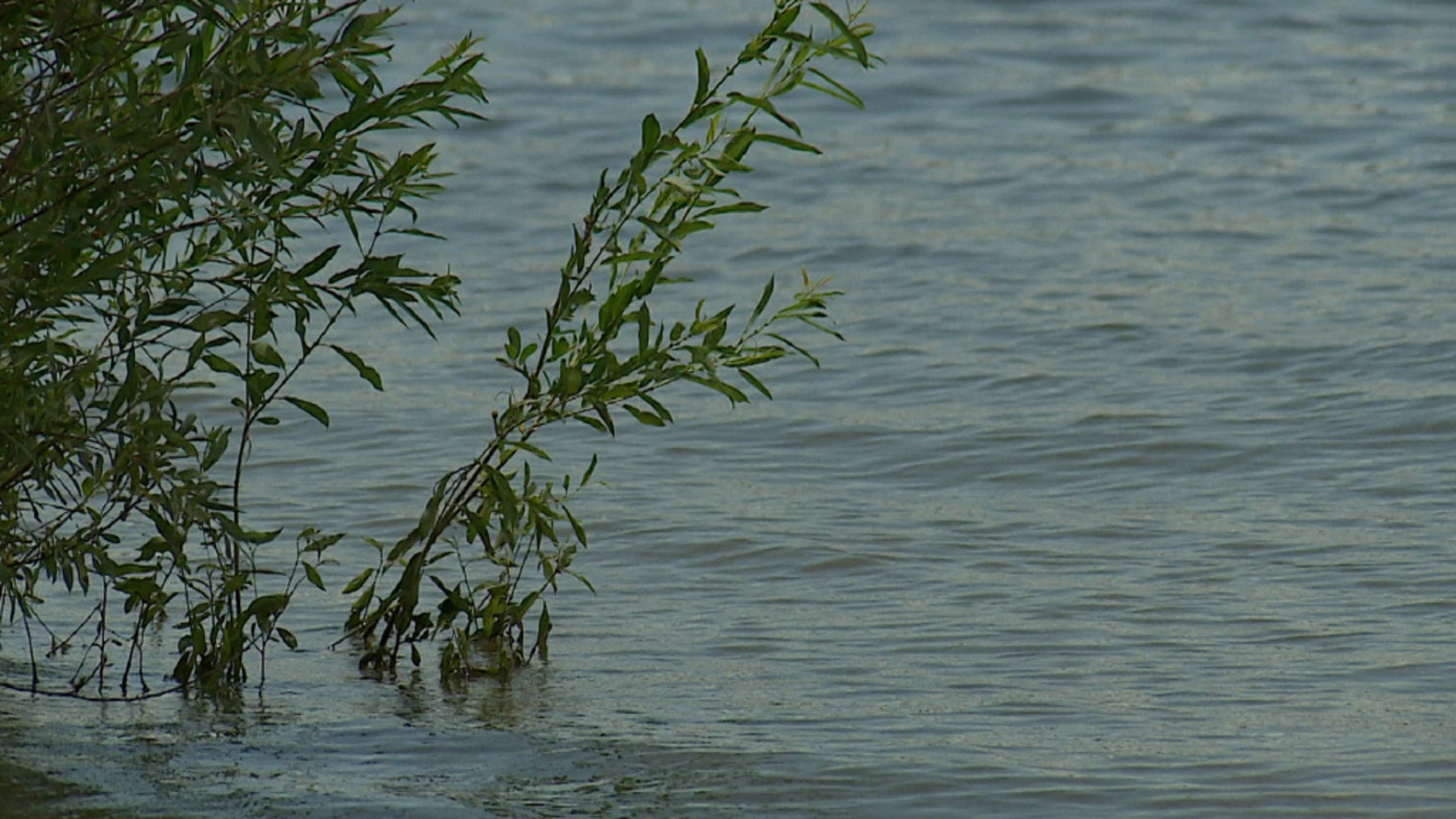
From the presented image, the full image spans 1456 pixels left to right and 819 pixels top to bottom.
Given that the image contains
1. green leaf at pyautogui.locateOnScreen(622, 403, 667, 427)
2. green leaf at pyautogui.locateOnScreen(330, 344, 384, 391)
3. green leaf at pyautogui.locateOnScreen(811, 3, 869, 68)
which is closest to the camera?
green leaf at pyautogui.locateOnScreen(811, 3, 869, 68)

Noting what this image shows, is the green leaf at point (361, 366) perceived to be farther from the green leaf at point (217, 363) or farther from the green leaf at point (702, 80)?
the green leaf at point (702, 80)

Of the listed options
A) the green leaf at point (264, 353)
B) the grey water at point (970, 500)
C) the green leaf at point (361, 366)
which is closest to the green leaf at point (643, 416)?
the green leaf at point (361, 366)

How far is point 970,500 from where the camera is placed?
7.32 metres

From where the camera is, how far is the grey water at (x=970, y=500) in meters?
4.68

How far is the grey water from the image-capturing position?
15.3 ft

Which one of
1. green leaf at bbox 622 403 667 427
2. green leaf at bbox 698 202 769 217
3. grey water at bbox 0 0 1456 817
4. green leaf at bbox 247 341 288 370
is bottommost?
grey water at bbox 0 0 1456 817

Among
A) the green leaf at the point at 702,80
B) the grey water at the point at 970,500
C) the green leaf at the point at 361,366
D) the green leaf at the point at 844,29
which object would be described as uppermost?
the green leaf at the point at 844,29

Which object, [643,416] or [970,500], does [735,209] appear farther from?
[970,500]

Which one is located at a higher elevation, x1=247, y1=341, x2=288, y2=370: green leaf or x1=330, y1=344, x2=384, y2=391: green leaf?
x1=247, y1=341, x2=288, y2=370: green leaf

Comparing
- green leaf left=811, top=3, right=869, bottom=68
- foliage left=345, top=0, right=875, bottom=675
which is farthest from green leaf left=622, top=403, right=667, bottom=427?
green leaf left=811, top=3, right=869, bottom=68

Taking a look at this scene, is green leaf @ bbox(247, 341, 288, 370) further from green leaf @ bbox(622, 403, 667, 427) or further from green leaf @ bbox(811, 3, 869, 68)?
green leaf @ bbox(811, 3, 869, 68)

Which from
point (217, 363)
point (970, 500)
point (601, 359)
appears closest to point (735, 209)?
point (601, 359)

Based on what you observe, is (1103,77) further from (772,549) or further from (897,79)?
(772,549)

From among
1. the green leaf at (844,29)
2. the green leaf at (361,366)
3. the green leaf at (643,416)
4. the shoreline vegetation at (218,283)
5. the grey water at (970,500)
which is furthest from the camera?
the green leaf at (643,416)
